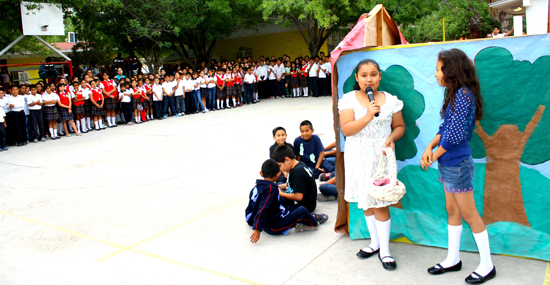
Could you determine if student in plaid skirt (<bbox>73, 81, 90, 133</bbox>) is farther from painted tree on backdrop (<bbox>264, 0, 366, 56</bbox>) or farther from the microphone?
the microphone

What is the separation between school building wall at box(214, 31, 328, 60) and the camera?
2623 cm

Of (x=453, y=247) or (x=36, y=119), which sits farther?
(x=36, y=119)

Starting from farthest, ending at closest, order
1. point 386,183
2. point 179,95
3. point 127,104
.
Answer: point 179,95 < point 127,104 < point 386,183

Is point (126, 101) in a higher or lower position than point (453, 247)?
higher

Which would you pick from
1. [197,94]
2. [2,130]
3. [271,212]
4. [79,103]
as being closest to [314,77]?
[197,94]

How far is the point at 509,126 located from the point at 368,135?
1164mm

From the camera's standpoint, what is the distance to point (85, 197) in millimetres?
6602

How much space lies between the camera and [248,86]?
18.4m

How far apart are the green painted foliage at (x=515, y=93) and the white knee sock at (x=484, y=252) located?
0.76 metres

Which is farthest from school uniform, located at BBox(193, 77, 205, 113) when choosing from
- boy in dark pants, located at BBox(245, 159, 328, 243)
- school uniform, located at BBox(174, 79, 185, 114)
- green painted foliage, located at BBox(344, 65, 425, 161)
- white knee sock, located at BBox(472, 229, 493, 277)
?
white knee sock, located at BBox(472, 229, 493, 277)

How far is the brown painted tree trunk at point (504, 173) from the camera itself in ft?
12.1

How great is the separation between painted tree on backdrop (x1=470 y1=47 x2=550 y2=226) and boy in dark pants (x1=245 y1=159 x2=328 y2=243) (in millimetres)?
1757

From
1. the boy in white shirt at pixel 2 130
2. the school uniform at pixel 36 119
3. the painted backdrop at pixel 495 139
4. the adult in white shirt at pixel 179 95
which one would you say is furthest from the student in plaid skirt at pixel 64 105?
the painted backdrop at pixel 495 139

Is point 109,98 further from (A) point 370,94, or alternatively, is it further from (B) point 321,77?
(A) point 370,94
